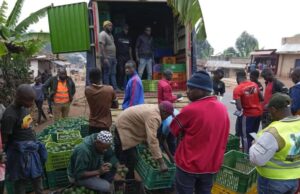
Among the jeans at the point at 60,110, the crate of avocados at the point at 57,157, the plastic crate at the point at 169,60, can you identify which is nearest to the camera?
the crate of avocados at the point at 57,157

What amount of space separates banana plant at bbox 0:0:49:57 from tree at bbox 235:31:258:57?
62.2 m

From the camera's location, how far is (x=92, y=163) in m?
3.98

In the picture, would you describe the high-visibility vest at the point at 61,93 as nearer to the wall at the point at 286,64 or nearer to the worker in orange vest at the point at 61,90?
the worker in orange vest at the point at 61,90

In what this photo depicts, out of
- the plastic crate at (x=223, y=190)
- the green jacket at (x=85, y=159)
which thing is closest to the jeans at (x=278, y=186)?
the plastic crate at (x=223, y=190)

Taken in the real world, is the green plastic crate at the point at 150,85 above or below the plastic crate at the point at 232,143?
above

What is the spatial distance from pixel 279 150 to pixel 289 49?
34.1 m

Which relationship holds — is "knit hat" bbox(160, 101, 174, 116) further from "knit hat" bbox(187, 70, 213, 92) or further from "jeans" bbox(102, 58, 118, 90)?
"jeans" bbox(102, 58, 118, 90)

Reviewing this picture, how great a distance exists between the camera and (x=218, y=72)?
788cm

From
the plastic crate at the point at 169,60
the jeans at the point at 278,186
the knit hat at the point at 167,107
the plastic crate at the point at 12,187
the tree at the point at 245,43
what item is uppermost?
the tree at the point at 245,43

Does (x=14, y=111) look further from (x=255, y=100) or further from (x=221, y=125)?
(x=255, y=100)

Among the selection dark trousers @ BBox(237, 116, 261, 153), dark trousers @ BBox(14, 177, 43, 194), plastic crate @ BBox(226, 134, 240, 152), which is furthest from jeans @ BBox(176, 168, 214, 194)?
dark trousers @ BBox(237, 116, 261, 153)

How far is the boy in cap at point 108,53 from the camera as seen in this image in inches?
301

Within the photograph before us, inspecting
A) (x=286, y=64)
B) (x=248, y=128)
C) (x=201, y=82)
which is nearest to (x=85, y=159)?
(x=201, y=82)

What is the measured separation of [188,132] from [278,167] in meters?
0.90
